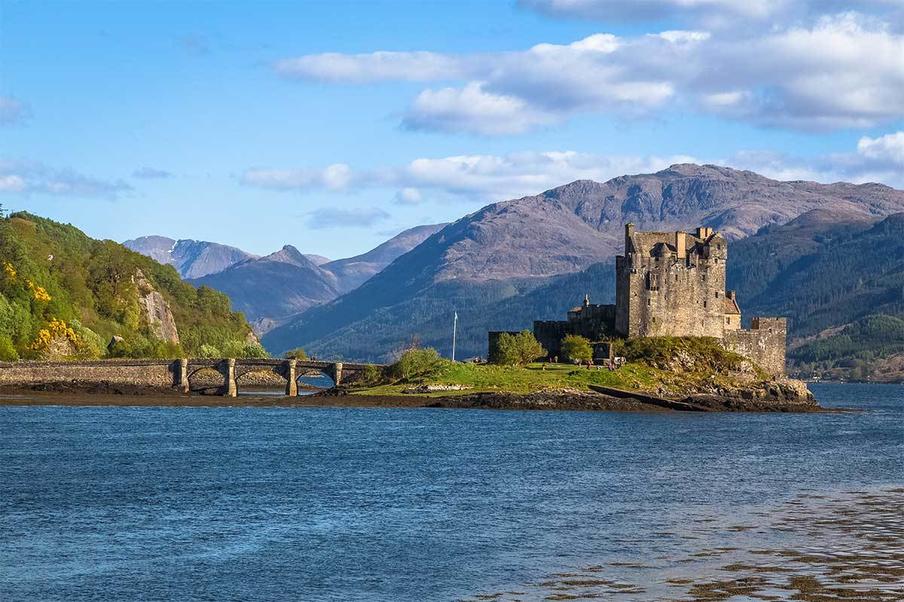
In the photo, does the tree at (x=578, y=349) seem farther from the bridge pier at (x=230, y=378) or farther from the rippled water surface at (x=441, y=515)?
the bridge pier at (x=230, y=378)

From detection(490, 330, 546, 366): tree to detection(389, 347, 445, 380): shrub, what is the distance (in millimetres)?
6578

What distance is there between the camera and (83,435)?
97.1 metres

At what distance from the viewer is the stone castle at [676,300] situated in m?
144

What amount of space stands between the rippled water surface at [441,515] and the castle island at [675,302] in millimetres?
41177

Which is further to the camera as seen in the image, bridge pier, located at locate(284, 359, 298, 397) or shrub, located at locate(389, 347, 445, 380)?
bridge pier, located at locate(284, 359, 298, 397)

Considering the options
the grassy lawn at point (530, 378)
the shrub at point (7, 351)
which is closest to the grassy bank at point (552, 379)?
the grassy lawn at point (530, 378)

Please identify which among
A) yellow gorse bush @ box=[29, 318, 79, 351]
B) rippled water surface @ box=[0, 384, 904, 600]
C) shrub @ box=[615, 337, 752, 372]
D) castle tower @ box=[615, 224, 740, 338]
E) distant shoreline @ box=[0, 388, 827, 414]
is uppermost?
castle tower @ box=[615, 224, 740, 338]

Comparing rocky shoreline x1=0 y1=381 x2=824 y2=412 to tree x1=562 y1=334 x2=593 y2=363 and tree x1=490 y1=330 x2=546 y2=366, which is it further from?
tree x1=490 y1=330 x2=546 y2=366

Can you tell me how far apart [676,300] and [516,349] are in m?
18.1

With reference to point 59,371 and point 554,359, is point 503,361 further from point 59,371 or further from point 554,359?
point 59,371

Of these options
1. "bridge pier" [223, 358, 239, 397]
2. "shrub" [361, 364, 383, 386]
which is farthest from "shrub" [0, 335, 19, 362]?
"shrub" [361, 364, 383, 386]

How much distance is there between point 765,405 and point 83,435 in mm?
72565

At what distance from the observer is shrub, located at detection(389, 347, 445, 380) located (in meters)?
149

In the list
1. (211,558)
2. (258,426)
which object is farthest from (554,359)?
(211,558)
